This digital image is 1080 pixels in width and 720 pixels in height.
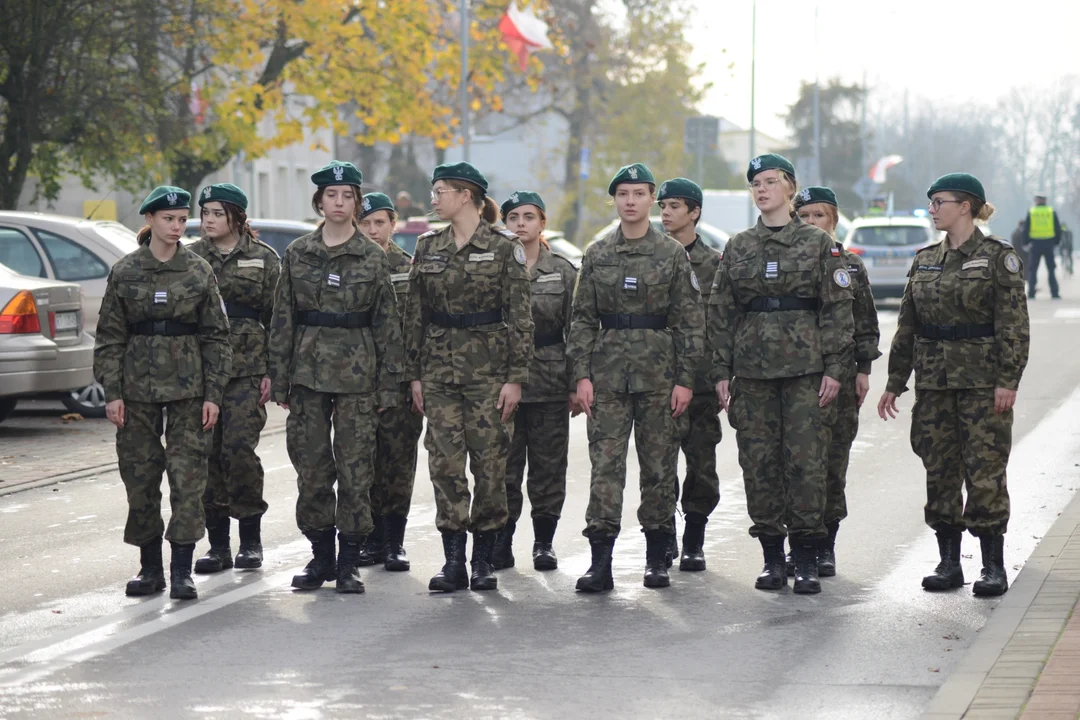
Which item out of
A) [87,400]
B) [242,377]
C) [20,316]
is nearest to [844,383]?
[242,377]

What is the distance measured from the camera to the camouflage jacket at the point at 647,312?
26.1 ft

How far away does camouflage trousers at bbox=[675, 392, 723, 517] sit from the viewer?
8625mm

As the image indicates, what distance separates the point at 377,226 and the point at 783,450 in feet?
7.89

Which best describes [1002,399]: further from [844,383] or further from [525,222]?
[525,222]

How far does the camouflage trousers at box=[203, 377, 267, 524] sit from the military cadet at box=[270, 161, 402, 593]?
484 millimetres

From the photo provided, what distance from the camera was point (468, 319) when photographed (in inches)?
312

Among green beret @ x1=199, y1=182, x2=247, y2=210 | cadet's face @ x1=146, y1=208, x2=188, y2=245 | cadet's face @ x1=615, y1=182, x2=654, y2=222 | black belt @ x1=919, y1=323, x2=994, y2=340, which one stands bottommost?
black belt @ x1=919, y1=323, x2=994, y2=340

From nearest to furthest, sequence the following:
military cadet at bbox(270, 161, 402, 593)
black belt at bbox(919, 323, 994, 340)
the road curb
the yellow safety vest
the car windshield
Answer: black belt at bbox(919, 323, 994, 340) → military cadet at bbox(270, 161, 402, 593) → the road curb → the car windshield → the yellow safety vest

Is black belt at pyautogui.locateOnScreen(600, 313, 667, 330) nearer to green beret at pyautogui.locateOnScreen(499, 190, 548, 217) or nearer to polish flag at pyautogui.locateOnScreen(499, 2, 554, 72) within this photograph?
green beret at pyautogui.locateOnScreen(499, 190, 548, 217)

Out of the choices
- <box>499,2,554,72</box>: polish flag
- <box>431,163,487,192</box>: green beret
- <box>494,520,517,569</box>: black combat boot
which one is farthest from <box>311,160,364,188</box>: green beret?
<box>499,2,554,72</box>: polish flag

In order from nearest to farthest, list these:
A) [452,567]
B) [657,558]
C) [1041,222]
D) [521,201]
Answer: [452,567], [657,558], [521,201], [1041,222]

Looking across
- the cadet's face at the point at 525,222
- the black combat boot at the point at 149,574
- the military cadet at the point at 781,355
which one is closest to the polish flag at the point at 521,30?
the cadet's face at the point at 525,222

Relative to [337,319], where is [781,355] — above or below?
below

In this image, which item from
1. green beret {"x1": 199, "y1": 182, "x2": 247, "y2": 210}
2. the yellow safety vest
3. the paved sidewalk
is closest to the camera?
the paved sidewalk
